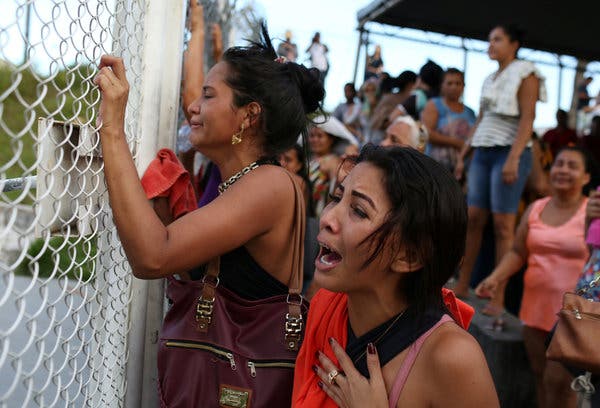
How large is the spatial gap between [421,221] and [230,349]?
61 cm

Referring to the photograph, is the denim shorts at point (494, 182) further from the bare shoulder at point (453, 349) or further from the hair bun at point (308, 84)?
the bare shoulder at point (453, 349)

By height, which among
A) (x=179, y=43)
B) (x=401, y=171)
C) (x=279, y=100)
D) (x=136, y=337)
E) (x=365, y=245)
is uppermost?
(x=179, y=43)

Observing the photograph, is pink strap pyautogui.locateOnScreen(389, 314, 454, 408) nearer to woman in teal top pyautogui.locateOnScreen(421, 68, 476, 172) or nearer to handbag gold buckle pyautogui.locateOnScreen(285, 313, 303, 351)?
handbag gold buckle pyautogui.locateOnScreen(285, 313, 303, 351)

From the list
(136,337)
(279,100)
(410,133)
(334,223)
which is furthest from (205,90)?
(410,133)

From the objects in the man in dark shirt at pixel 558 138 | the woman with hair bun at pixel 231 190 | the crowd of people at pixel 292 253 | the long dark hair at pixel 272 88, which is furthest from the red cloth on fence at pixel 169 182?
the man in dark shirt at pixel 558 138

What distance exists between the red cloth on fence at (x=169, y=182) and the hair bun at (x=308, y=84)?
0.46 metres

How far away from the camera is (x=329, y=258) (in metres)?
1.58

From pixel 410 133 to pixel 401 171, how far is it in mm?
2626

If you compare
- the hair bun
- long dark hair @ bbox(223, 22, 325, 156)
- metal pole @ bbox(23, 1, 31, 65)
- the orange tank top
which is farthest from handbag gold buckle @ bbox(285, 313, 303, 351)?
the orange tank top

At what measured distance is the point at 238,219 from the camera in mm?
1584

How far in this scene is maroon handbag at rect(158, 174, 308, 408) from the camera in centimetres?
164

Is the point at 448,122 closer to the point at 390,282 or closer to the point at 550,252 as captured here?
the point at 550,252

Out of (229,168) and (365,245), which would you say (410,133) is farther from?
(365,245)

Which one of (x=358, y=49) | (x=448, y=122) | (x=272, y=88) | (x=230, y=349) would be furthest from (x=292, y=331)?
(x=358, y=49)
